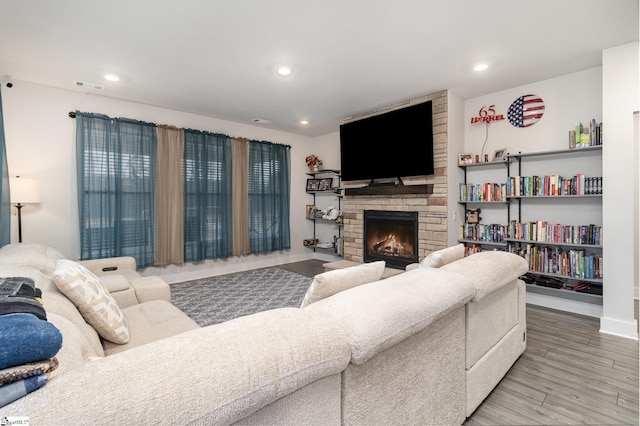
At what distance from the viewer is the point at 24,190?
10.4 ft

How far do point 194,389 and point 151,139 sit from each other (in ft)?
14.5

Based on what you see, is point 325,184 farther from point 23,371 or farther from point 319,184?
point 23,371

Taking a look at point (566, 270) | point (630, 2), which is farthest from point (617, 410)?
point (630, 2)

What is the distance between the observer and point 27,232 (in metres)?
3.53

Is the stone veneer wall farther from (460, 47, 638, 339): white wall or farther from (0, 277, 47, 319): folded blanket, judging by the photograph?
(0, 277, 47, 319): folded blanket

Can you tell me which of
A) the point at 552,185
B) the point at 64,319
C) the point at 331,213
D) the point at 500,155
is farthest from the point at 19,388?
the point at 331,213

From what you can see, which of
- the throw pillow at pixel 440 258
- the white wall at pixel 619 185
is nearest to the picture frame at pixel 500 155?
the white wall at pixel 619 185

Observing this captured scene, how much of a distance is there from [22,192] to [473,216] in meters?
5.24

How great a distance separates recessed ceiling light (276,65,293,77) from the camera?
3.12 meters

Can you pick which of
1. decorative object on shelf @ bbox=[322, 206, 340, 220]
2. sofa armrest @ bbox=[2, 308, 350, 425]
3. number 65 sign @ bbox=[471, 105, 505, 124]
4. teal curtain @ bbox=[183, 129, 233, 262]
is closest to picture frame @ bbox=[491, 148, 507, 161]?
number 65 sign @ bbox=[471, 105, 505, 124]

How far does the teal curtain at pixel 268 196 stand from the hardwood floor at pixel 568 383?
407cm

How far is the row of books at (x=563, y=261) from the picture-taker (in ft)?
10.1

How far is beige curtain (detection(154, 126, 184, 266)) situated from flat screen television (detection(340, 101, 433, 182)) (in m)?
2.57

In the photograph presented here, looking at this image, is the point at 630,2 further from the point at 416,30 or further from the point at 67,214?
the point at 67,214
